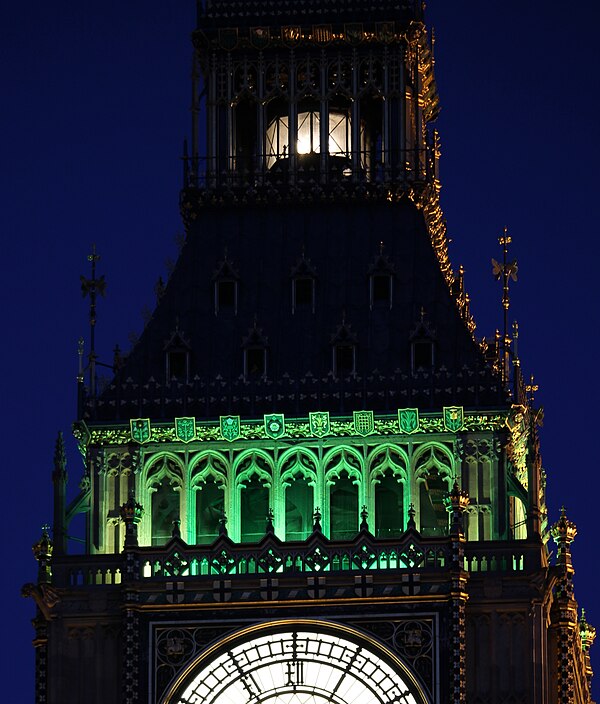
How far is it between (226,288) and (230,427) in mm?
3596

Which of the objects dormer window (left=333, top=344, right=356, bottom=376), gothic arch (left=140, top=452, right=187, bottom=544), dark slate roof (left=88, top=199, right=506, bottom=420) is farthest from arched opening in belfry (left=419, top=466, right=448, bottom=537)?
gothic arch (left=140, top=452, right=187, bottom=544)

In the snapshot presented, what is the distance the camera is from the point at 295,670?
82.6 metres

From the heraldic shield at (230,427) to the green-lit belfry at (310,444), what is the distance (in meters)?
0.04

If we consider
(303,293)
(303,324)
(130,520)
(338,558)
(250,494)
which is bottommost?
(338,558)

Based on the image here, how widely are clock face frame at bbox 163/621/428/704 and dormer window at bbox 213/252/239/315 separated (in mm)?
7377

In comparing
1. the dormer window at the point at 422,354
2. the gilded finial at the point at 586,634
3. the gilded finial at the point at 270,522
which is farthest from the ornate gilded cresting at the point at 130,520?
the gilded finial at the point at 586,634

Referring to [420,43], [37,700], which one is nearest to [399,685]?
[37,700]

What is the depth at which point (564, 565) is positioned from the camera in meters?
84.5

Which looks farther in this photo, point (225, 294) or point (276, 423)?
point (225, 294)

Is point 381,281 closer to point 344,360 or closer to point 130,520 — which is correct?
point 344,360

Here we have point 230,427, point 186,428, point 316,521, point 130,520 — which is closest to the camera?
point 316,521

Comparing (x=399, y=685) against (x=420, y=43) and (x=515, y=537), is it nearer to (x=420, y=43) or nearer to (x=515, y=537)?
(x=515, y=537)

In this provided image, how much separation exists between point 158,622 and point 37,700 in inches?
108

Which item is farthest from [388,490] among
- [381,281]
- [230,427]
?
[381,281]
